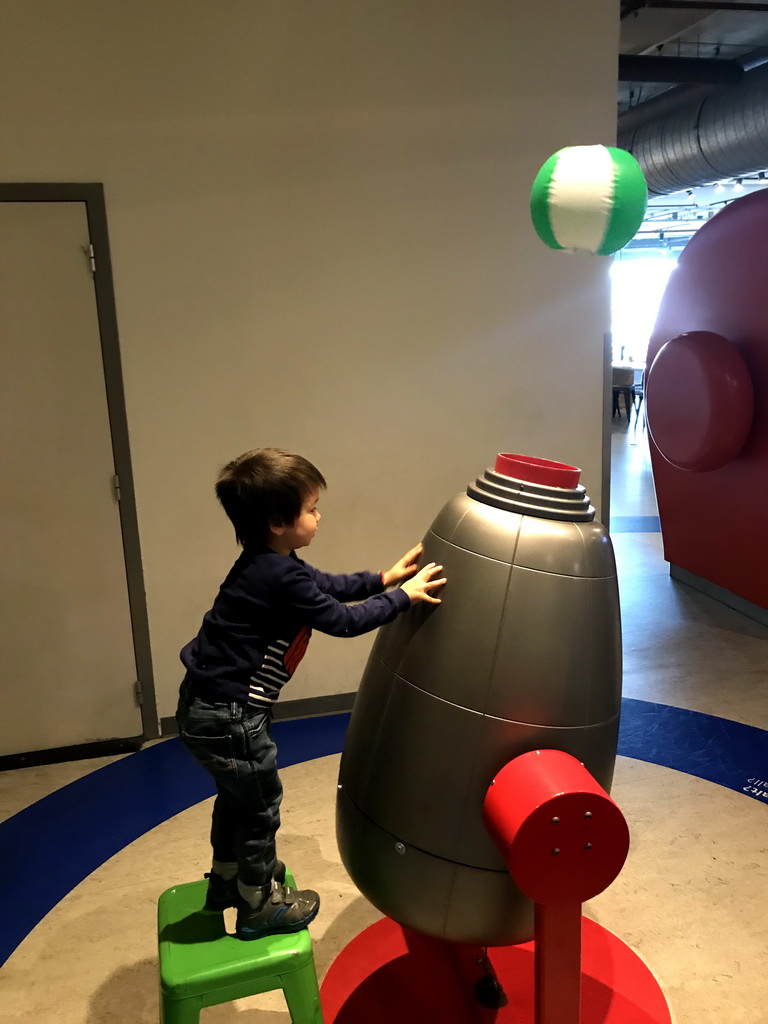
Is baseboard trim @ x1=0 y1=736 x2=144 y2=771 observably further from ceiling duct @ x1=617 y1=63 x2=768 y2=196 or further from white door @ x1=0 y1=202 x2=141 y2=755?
ceiling duct @ x1=617 y1=63 x2=768 y2=196

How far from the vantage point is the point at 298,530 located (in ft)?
5.52

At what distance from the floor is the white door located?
0.25 m

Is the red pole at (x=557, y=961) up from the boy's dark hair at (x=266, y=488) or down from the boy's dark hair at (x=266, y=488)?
down

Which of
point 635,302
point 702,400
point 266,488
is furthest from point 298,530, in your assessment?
point 635,302

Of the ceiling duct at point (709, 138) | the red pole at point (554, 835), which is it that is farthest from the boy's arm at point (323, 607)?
the ceiling duct at point (709, 138)

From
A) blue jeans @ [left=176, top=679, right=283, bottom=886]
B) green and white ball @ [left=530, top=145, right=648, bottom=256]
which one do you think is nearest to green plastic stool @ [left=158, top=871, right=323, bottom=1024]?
blue jeans @ [left=176, top=679, right=283, bottom=886]

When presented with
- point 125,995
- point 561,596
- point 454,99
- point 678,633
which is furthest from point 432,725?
point 678,633

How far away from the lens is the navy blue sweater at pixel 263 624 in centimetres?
165

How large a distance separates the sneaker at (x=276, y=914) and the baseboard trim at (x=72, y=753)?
1.58 metres

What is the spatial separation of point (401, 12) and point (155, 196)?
1096 millimetres

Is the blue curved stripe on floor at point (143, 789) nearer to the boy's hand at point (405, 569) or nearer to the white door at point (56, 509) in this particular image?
the white door at point (56, 509)

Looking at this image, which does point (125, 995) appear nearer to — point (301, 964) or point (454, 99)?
point (301, 964)

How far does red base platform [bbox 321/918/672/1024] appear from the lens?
1.89 meters

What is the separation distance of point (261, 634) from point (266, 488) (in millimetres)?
306
